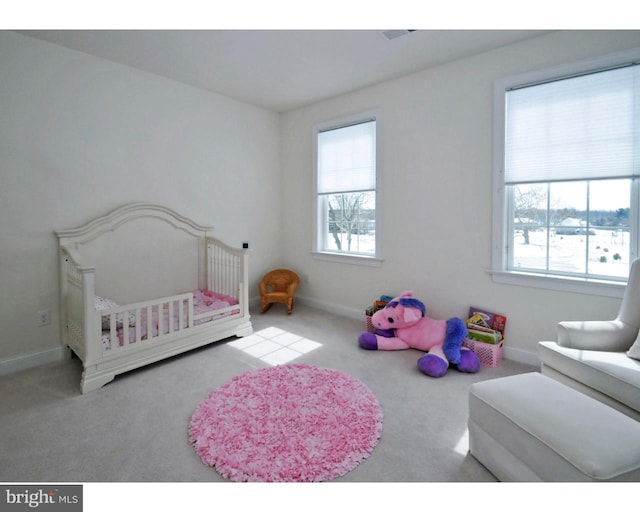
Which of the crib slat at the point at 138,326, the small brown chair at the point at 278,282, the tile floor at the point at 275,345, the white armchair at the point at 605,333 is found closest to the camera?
the white armchair at the point at 605,333

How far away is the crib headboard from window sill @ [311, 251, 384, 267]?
50.4 inches

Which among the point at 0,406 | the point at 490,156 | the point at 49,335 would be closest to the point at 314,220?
the point at 490,156

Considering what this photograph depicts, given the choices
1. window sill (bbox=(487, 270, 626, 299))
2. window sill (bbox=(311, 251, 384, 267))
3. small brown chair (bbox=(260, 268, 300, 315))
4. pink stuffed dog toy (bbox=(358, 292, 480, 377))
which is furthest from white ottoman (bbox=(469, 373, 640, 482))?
small brown chair (bbox=(260, 268, 300, 315))

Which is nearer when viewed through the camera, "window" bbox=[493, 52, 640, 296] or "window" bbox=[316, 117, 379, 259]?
"window" bbox=[493, 52, 640, 296]

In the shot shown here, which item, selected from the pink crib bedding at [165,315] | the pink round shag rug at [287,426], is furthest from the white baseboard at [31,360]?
the pink round shag rug at [287,426]

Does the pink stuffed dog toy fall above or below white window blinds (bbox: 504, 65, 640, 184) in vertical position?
below

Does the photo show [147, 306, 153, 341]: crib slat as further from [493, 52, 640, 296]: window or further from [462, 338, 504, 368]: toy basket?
[493, 52, 640, 296]: window

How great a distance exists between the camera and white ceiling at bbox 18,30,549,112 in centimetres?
240

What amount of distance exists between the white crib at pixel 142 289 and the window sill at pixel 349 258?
45.2 inches

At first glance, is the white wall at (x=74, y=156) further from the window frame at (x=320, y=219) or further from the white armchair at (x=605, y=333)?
the white armchair at (x=605, y=333)

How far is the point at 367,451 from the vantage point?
5.18 feet

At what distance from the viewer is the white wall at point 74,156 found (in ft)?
7.83
